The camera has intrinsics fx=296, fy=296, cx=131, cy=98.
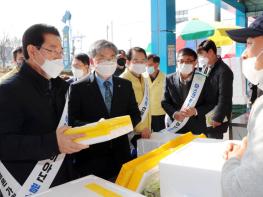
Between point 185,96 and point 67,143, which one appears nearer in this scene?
point 67,143

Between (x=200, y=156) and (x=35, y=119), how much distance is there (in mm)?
924

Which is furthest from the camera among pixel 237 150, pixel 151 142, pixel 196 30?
pixel 196 30

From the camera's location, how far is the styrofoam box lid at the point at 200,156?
1.18 metres

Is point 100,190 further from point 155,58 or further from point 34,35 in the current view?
point 155,58

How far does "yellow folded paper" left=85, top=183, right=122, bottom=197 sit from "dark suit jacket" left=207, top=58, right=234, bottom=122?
→ 8.00 ft

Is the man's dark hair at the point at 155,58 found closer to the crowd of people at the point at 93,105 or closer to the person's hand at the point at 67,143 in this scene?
the crowd of people at the point at 93,105

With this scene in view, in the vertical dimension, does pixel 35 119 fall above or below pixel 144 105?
above

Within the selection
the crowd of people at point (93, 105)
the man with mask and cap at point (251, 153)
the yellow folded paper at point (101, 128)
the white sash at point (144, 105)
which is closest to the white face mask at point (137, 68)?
the crowd of people at point (93, 105)

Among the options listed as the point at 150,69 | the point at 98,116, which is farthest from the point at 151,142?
the point at 150,69

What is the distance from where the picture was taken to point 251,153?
2.94ft

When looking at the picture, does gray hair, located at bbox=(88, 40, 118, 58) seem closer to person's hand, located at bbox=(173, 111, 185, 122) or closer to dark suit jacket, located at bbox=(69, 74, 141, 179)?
dark suit jacket, located at bbox=(69, 74, 141, 179)

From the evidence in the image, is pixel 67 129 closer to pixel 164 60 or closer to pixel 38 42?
pixel 38 42

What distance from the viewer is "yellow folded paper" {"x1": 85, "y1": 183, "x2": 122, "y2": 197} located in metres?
1.21

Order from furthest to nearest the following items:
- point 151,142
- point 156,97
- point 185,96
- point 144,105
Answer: point 156,97 < point 144,105 < point 185,96 < point 151,142
